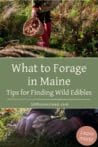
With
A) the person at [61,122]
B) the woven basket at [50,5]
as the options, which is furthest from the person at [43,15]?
the person at [61,122]

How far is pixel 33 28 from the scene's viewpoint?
4469 millimetres

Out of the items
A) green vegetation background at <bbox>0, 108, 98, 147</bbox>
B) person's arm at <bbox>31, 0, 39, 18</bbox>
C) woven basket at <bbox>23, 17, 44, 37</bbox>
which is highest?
person's arm at <bbox>31, 0, 39, 18</bbox>

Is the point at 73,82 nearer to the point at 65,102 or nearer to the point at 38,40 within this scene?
the point at 65,102

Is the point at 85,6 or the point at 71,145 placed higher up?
the point at 85,6

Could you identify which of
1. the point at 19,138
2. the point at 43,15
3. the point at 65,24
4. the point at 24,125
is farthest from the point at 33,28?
the point at 19,138

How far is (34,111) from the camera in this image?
443 cm

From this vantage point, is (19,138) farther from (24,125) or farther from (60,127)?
(60,127)

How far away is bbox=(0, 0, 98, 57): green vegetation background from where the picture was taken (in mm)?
4395

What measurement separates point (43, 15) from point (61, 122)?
814mm

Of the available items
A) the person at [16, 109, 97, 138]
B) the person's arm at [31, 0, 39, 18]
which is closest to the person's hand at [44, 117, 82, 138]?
the person at [16, 109, 97, 138]

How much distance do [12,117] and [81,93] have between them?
Answer: 1.85 ft

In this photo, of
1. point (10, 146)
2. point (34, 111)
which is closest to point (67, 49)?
point (34, 111)

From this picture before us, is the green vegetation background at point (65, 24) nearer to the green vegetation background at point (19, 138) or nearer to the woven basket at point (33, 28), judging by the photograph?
the woven basket at point (33, 28)

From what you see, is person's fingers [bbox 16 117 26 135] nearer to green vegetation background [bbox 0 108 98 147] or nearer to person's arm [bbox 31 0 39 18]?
green vegetation background [bbox 0 108 98 147]
